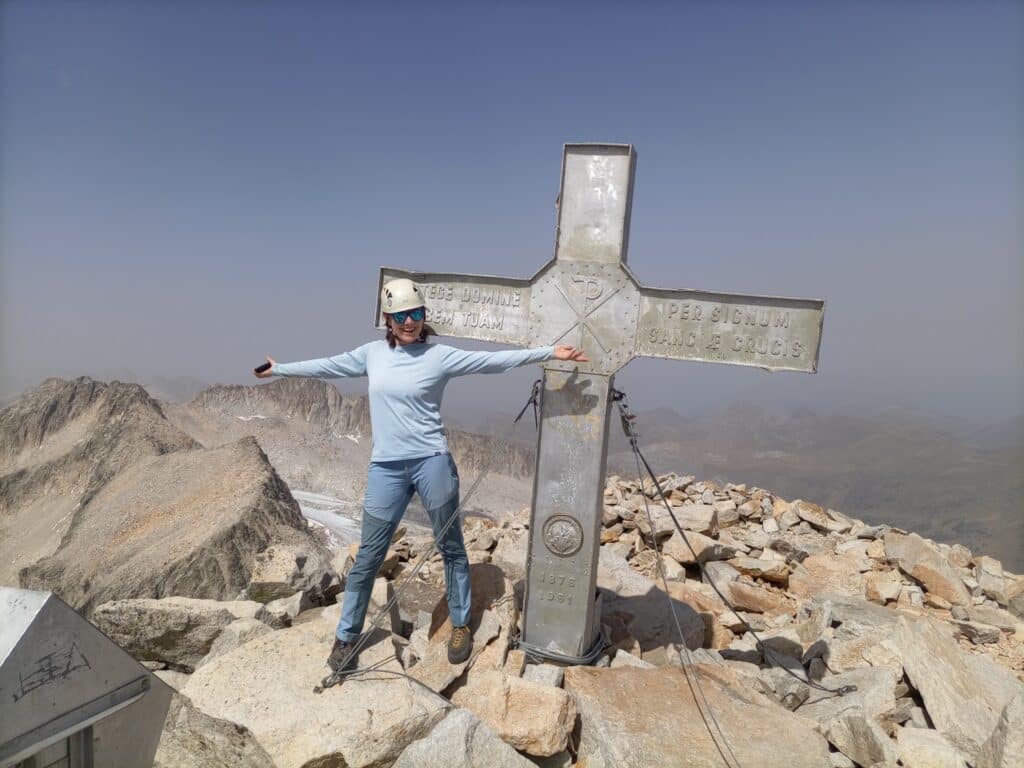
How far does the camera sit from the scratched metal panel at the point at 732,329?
4.01 meters

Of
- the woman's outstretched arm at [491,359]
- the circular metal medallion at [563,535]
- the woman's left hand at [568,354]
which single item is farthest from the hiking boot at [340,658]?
the woman's left hand at [568,354]

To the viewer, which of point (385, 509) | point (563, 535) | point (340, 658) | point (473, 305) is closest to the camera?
point (340, 658)

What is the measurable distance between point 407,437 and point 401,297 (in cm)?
97

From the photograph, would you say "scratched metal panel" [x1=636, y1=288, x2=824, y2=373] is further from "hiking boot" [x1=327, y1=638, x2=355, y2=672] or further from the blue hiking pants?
"hiking boot" [x1=327, y1=638, x2=355, y2=672]

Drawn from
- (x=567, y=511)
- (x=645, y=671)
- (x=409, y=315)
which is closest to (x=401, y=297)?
(x=409, y=315)

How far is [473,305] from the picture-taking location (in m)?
4.65

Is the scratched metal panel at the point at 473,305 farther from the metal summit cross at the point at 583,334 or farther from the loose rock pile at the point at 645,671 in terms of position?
the loose rock pile at the point at 645,671

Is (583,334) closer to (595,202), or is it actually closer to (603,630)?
(595,202)

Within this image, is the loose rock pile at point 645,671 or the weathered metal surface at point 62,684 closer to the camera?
the weathered metal surface at point 62,684

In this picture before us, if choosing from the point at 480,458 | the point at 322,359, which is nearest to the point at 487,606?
the point at 322,359

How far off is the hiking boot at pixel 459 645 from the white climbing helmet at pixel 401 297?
2.29 m

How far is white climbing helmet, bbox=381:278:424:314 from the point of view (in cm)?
410

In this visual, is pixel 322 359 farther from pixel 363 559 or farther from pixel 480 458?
pixel 480 458

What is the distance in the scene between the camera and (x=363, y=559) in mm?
4082
